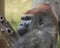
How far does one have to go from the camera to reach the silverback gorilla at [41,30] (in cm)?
124

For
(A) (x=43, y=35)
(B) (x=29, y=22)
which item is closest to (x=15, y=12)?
(B) (x=29, y=22)

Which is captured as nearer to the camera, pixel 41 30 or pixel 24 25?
pixel 41 30

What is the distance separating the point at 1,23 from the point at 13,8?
3.63 feet

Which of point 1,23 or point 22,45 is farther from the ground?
point 1,23

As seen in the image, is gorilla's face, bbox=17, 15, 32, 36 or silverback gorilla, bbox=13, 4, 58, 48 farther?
gorilla's face, bbox=17, 15, 32, 36

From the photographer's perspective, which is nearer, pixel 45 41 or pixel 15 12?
pixel 45 41

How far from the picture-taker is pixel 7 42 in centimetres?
121

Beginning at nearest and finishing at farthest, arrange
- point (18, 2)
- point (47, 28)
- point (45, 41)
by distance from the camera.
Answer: point (45, 41) → point (47, 28) → point (18, 2)

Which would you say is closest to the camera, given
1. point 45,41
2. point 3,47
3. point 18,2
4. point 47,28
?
point 3,47

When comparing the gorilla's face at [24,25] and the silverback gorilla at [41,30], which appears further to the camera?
the gorilla's face at [24,25]

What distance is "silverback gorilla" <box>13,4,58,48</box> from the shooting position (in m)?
1.24

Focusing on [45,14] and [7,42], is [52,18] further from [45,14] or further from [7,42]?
[7,42]

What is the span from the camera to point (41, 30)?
1.43m

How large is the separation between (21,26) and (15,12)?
81 cm
